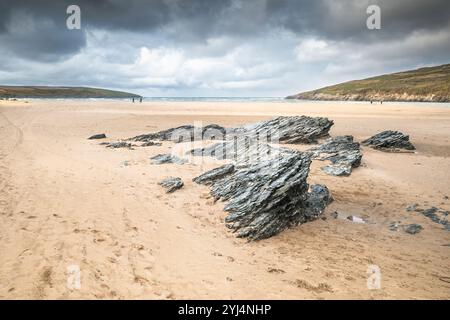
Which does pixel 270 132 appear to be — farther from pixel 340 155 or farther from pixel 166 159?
pixel 166 159

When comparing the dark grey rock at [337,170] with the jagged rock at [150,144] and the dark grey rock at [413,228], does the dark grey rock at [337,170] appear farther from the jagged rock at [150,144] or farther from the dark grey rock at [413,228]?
the jagged rock at [150,144]

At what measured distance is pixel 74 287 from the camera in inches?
270

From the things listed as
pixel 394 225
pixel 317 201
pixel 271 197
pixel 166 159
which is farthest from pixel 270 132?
pixel 271 197

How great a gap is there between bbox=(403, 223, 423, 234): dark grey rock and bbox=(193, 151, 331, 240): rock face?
298 cm

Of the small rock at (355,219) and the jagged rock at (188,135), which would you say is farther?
the jagged rock at (188,135)

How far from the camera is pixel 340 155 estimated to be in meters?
19.7

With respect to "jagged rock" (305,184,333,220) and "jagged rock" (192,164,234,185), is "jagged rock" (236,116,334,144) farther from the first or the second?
"jagged rock" (305,184,333,220)

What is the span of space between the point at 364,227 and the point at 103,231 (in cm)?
922

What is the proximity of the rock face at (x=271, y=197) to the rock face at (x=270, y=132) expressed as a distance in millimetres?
12841

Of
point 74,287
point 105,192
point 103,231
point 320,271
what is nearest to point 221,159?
point 105,192

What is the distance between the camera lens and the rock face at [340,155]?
685 inches

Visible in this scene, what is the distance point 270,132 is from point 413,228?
16983 millimetres

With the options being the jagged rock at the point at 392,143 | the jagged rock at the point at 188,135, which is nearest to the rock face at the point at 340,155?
the jagged rock at the point at 392,143
